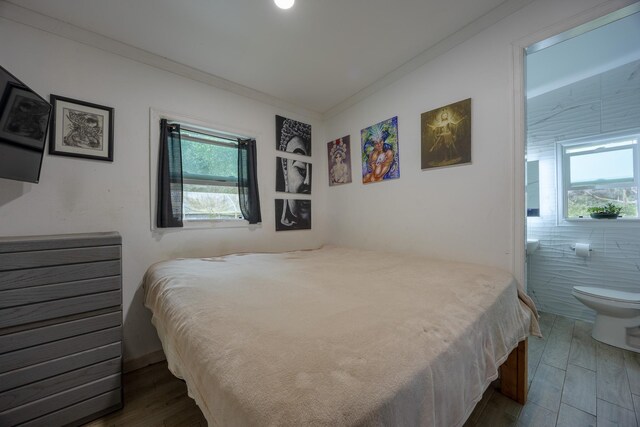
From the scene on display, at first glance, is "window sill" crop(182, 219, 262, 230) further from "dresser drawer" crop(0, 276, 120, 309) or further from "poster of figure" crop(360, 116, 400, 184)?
"poster of figure" crop(360, 116, 400, 184)

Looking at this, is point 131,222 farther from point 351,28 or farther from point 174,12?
point 351,28

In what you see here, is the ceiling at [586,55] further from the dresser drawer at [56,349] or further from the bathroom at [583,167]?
the dresser drawer at [56,349]

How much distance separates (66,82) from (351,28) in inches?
85.6

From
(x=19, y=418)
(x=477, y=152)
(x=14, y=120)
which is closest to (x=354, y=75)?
(x=477, y=152)

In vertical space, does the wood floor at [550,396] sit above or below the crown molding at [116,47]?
below

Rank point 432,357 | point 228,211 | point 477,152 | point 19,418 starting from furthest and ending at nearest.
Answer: point 228,211 < point 477,152 < point 19,418 < point 432,357

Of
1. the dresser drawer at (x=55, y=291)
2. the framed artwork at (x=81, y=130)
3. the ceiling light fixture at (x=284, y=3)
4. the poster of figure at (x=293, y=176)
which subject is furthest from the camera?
the poster of figure at (x=293, y=176)

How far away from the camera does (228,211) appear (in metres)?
2.42

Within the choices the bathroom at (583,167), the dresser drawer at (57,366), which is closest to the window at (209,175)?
the dresser drawer at (57,366)

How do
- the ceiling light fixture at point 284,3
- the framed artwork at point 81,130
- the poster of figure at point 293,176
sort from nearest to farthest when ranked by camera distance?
1. the ceiling light fixture at point 284,3
2. the framed artwork at point 81,130
3. the poster of figure at point 293,176

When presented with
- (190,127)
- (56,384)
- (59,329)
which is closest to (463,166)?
(190,127)

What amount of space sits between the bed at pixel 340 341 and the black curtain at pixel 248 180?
1.04m

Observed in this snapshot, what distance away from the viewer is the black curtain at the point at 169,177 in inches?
76.4

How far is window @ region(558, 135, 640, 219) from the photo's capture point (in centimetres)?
222
